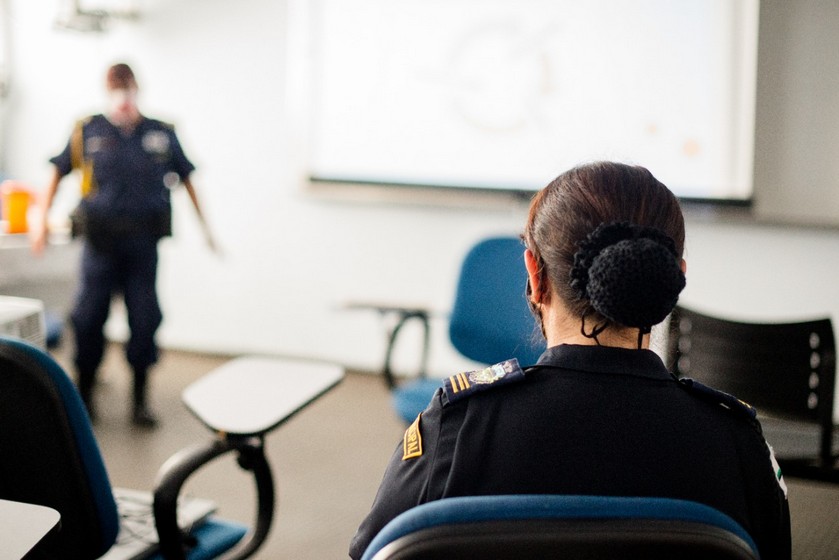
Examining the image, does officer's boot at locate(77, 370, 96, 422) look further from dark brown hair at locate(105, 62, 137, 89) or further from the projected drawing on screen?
the projected drawing on screen

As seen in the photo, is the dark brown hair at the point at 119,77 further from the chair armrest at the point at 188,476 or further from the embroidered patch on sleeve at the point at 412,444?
the embroidered patch on sleeve at the point at 412,444

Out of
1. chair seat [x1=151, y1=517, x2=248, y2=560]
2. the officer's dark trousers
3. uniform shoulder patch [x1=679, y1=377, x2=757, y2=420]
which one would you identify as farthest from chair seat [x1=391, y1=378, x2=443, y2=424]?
the officer's dark trousers

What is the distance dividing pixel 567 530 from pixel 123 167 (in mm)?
2951

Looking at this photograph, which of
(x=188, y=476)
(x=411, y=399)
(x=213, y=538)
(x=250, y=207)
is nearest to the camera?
(x=188, y=476)

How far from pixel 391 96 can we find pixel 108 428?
6.46 feet

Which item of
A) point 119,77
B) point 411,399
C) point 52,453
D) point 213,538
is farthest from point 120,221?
point 52,453

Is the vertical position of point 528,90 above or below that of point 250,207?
above

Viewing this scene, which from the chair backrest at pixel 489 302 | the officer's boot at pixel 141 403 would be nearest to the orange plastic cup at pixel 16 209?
the officer's boot at pixel 141 403

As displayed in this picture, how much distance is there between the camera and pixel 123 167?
3189mm

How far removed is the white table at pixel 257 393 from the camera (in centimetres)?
144

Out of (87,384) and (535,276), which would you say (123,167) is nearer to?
(87,384)

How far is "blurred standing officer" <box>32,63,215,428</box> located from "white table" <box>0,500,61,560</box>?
7.99 feet

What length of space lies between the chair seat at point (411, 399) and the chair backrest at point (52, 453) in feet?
3.42

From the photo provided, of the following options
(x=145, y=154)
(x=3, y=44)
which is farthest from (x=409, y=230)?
(x=3, y=44)
